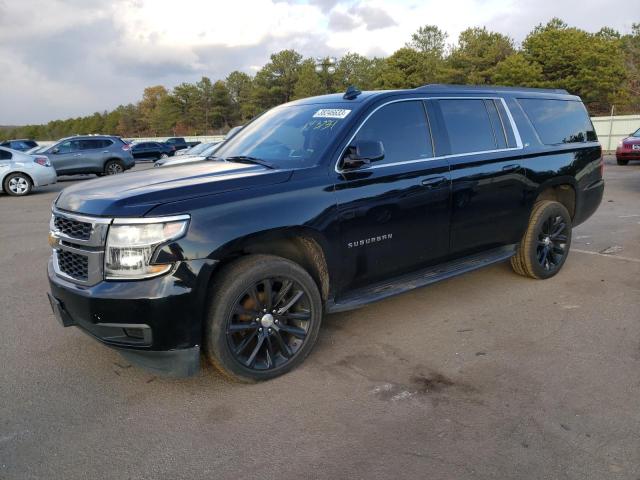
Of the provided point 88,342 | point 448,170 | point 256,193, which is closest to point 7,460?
point 88,342

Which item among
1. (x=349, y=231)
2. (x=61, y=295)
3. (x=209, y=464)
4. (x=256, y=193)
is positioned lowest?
(x=209, y=464)

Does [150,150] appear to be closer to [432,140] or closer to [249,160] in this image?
[249,160]

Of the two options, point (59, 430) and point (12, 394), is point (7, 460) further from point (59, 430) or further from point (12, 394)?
point (12, 394)

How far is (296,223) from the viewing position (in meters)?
3.28

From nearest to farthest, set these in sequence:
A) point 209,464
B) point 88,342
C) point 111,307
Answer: point 209,464
point 111,307
point 88,342

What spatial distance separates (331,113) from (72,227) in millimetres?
2031

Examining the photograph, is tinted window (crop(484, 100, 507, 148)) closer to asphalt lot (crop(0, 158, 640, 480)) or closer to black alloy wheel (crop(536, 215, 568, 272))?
black alloy wheel (crop(536, 215, 568, 272))

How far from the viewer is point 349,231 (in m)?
3.56

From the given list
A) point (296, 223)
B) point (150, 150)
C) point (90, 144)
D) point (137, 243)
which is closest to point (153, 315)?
point (137, 243)

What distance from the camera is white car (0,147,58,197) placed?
14570 millimetres

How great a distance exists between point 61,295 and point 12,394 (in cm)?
77

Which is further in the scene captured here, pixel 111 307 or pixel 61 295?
pixel 61 295

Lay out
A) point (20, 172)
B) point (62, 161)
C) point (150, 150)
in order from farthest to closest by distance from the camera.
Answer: point (150, 150) → point (62, 161) → point (20, 172)

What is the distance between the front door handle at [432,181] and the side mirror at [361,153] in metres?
0.54
